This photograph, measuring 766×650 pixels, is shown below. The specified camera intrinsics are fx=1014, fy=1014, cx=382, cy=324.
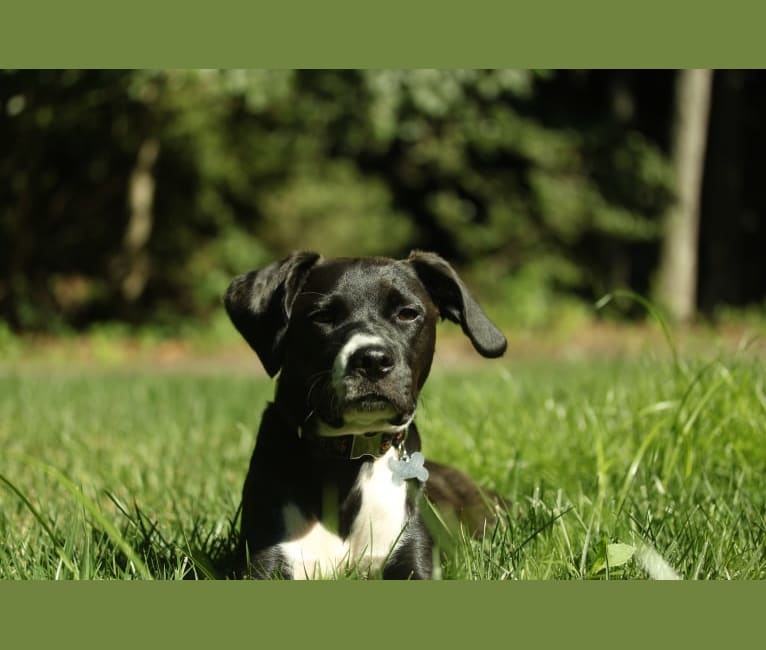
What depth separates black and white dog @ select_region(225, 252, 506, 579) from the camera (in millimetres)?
3211

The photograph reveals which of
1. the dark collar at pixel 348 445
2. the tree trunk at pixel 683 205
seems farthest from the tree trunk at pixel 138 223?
the dark collar at pixel 348 445

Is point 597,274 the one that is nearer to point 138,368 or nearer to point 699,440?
point 138,368

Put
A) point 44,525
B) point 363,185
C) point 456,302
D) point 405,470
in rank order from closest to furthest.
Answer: point 44,525 < point 405,470 < point 456,302 < point 363,185

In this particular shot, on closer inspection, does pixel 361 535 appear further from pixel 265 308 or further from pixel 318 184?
pixel 318 184

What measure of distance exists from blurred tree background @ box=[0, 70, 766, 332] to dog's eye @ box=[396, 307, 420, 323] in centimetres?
884

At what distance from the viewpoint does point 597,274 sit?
18188mm

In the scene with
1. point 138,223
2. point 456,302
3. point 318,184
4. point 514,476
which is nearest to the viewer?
point 456,302

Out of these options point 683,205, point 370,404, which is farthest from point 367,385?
point 683,205

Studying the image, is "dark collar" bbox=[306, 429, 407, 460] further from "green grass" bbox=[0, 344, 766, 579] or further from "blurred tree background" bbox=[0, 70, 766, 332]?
"blurred tree background" bbox=[0, 70, 766, 332]

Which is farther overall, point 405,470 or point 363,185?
point 363,185

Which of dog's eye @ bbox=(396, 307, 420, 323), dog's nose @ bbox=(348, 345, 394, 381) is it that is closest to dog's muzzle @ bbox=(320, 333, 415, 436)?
dog's nose @ bbox=(348, 345, 394, 381)

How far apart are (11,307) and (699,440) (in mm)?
11929

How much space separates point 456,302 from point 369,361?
81cm

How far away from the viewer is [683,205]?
A: 53.8 feet
